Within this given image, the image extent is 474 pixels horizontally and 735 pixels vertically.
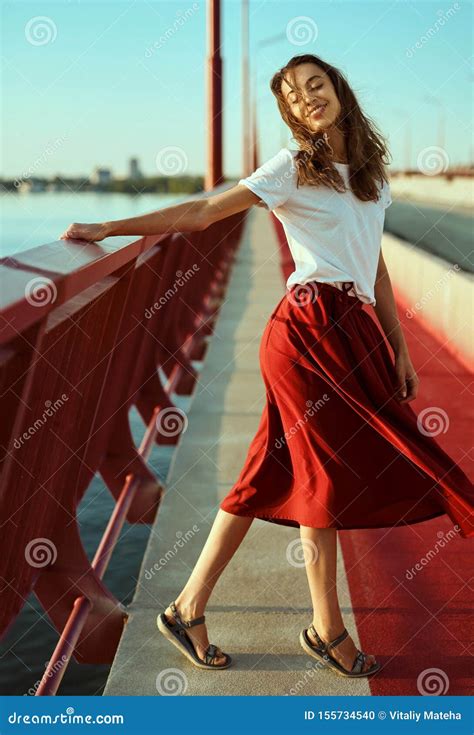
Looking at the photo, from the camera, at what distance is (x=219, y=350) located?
8.83 metres

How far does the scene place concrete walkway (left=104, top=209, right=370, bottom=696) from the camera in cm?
303

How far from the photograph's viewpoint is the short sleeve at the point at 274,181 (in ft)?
8.91

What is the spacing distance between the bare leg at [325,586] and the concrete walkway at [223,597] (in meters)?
0.08

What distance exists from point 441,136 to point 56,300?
280 feet

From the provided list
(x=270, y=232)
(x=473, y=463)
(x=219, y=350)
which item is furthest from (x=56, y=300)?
(x=270, y=232)

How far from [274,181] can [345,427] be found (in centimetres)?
70

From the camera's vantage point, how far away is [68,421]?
3.17 m

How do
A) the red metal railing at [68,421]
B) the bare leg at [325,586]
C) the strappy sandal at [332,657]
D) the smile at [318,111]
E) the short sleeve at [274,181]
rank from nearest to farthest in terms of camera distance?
1. the red metal railing at [68,421]
2. the short sleeve at [274,181]
3. the smile at [318,111]
4. the bare leg at [325,586]
5. the strappy sandal at [332,657]

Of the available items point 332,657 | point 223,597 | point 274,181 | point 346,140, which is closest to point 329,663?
point 332,657

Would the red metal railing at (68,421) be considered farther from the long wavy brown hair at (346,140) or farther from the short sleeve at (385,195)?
the short sleeve at (385,195)

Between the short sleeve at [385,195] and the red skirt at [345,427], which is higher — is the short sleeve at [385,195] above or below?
above

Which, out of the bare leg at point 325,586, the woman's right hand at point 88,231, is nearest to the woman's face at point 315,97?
the woman's right hand at point 88,231
